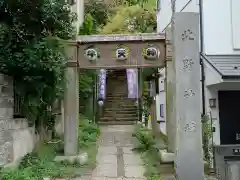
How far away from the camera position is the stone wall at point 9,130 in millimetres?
8242

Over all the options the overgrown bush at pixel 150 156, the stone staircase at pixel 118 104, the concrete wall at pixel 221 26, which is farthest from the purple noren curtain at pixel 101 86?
the concrete wall at pixel 221 26

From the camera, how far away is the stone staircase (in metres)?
21.8

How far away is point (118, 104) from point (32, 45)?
50.8 feet

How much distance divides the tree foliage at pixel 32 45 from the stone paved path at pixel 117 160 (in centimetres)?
287

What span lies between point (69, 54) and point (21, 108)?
2438 mm

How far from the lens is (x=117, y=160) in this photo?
1153cm

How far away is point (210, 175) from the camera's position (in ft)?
32.3

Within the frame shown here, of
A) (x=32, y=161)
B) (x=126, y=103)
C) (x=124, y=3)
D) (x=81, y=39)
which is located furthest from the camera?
(x=124, y=3)

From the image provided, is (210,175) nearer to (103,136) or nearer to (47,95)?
(47,95)

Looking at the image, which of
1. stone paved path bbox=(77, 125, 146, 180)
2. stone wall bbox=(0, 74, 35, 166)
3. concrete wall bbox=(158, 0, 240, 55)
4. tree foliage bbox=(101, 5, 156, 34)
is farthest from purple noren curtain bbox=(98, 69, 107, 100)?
stone wall bbox=(0, 74, 35, 166)

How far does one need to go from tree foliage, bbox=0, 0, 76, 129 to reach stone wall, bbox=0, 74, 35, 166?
41 cm

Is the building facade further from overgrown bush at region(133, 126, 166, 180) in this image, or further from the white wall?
overgrown bush at region(133, 126, 166, 180)

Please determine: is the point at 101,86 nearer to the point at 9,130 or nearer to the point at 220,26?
the point at 220,26

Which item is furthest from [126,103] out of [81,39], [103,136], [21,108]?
[21,108]
